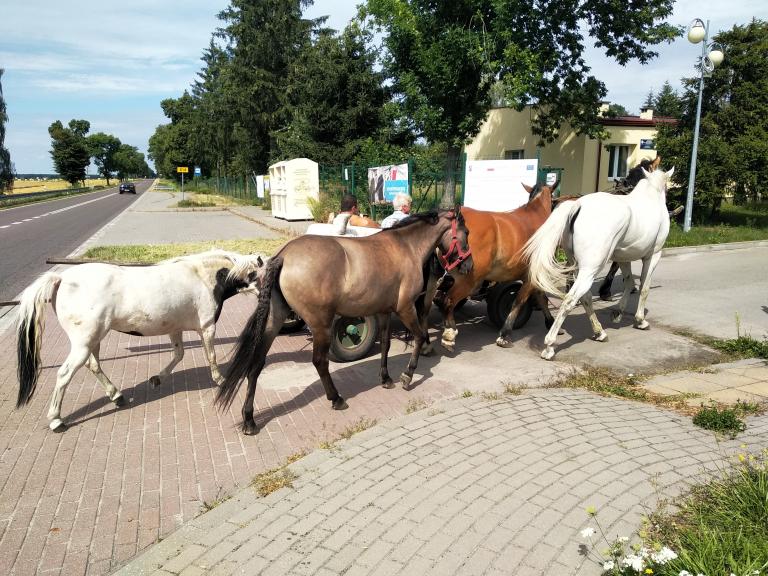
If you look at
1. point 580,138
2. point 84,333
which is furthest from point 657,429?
point 580,138

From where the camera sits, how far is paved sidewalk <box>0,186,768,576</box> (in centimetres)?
272

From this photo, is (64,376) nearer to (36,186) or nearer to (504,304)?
(504,304)

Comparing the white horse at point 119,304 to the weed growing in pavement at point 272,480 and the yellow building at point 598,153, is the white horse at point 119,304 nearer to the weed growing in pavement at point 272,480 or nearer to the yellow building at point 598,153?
the weed growing in pavement at point 272,480

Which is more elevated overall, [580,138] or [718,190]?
[580,138]

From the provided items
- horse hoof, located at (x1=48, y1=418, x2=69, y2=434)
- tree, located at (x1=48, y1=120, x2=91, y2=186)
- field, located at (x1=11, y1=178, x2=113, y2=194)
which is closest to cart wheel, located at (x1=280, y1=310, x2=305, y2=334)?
horse hoof, located at (x1=48, y1=418, x2=69, y2=434)

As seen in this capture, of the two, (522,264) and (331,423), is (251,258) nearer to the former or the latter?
(331,423)

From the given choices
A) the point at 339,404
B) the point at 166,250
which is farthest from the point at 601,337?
the point at 166,250

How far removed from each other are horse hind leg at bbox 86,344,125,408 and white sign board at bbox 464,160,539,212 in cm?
815

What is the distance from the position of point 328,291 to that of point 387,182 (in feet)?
37.6

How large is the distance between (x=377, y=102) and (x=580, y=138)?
995 centimetres

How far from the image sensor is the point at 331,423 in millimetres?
4281

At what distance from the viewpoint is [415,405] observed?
4555mm

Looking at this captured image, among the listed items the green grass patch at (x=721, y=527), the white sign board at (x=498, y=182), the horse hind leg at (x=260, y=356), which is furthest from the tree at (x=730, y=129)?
the horse hind leg at (x=260, y=356)

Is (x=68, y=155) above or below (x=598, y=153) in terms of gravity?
above
